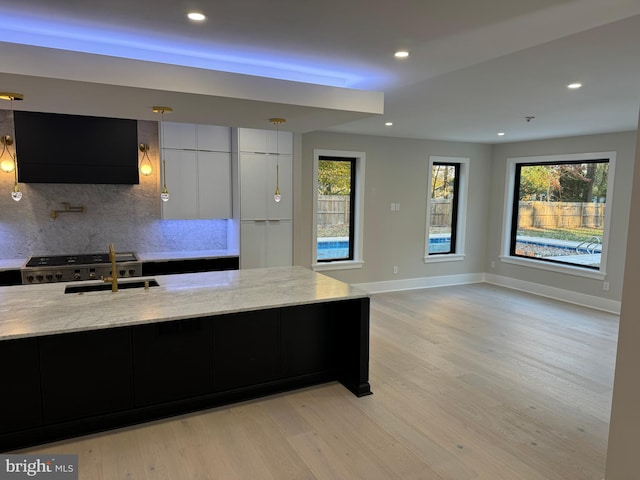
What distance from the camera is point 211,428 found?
111 inches

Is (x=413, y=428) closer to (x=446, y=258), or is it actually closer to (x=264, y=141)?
(x=264, y=141)

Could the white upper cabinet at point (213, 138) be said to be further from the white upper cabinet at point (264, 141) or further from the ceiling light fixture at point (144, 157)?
the ceiling light fixture at point (144, 157)

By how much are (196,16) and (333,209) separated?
4.44m

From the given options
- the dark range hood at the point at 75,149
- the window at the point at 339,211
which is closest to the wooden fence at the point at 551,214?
the window at the point at 339,211

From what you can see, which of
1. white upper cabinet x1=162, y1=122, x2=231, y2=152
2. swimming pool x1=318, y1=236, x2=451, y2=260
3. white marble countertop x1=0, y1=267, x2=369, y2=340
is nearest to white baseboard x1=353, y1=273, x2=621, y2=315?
swimming pool x1=318, y1=236, x2=451, y2=260

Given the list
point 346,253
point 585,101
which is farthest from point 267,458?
point 346,253

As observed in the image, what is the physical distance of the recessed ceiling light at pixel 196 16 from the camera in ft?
7.30

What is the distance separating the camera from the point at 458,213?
25.1ft

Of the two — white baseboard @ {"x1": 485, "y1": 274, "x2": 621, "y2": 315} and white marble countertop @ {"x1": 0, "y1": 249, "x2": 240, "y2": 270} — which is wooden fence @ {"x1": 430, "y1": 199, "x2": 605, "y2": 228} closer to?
white baseboard @ {"x1": 485, "y1": 274, "x2": 621, "y2": 315}

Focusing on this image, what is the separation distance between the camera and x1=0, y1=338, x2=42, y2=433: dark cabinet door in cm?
248

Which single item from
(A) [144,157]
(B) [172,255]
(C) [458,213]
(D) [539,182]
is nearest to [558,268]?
(D) [539,182]

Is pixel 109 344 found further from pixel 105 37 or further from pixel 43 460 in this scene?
pixel 105 37

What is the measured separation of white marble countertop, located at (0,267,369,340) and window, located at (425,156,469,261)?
4242mm

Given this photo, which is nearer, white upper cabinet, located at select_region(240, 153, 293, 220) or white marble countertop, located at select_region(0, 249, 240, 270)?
white marble countertop, located at select_region(0, 249, 240, 270)
